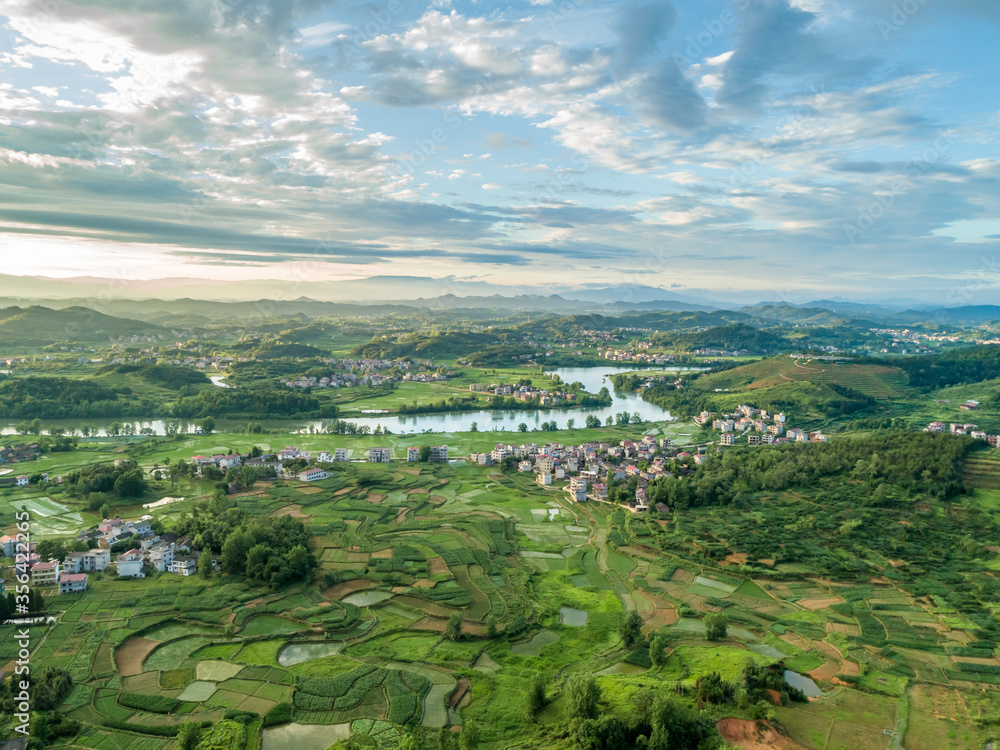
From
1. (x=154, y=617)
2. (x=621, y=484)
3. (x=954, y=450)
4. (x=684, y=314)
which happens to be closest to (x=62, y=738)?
(x=154, y=617)

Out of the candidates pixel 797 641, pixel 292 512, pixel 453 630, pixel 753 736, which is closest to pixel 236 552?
pixel 292 512

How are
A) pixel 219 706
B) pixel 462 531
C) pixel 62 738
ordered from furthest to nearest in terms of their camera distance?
pixel 462 531, pixel 219 706, pixel 62 738

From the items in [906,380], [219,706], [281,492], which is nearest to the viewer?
[219,706]

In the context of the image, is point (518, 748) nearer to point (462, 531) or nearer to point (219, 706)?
point (219, 706)

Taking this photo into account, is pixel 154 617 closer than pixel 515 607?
Yes

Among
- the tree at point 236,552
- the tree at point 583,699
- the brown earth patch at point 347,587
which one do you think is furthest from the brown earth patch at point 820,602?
the tree at point 236,552

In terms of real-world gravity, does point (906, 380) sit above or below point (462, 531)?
above

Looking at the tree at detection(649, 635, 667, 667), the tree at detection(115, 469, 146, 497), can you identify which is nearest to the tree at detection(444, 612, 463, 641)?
the tree at detection(649, 635, 667, 667)

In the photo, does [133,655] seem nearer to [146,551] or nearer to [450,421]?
[146,551]
